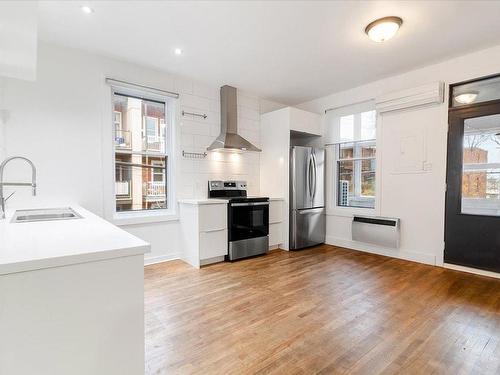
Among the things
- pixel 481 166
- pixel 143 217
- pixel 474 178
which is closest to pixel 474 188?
pixel 474 178

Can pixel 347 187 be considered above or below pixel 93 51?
below

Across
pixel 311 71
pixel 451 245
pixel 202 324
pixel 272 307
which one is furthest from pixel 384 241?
pixel 202 324

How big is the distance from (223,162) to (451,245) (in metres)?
3.45

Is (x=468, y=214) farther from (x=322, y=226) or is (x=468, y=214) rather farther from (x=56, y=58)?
(x=56, y=58)

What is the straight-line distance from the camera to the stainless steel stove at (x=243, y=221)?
3.75 metres

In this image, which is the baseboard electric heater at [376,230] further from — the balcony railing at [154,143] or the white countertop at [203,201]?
the balcony railing at [154,143]

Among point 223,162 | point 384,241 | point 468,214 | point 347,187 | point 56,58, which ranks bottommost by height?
point 384,241

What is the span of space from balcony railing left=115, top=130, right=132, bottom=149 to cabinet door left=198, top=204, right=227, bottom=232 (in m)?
1.34

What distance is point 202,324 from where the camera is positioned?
2.09m

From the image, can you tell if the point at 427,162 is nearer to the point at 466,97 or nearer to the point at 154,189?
the point at 466,97

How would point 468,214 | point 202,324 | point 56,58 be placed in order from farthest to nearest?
1. point 468,214
2. point 56,58
3. point 202,324

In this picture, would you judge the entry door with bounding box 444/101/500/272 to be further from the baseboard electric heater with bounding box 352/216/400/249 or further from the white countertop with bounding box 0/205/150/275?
the white countertop with bounding box 0/205/150/275

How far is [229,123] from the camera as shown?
13.9 feet

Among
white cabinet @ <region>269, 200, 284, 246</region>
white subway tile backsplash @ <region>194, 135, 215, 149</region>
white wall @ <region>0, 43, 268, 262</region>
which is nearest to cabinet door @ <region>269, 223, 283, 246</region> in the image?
white cabinet @ <region>269, 200, 284, 246</region>
